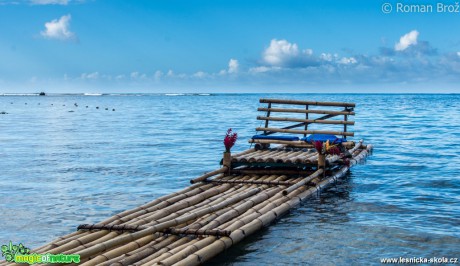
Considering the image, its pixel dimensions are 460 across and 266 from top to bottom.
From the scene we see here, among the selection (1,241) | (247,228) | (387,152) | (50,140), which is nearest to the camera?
(247,228)

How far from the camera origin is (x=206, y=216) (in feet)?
50.6

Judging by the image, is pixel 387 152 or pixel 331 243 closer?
pixel 331 243

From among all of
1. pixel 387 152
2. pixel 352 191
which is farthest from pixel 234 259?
pixel 387 152

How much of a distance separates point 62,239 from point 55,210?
6.71 m

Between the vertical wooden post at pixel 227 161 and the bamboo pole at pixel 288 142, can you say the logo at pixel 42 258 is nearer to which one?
the vertical wooden post at pixel 227 161

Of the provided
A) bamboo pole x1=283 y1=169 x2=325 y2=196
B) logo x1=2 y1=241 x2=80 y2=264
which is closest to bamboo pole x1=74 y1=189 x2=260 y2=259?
logo x1=2 y1=241 x2=80 y2=264

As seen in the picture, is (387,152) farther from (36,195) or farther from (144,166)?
(36,195)

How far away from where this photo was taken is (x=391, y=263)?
1384 cm

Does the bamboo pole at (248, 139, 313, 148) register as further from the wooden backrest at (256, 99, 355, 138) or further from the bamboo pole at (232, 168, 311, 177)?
the bamboo pole at (232, 168, 311, 177)

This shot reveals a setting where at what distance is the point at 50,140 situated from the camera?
47031 millimetres

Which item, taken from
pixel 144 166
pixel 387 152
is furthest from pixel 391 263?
pixel 387 152

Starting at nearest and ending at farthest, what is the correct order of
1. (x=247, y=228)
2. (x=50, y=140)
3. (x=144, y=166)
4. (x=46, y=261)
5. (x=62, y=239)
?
(x=46, y=261), (x=62, y=239), (x=247, y=228), (x=144, y=166), (x=50, y=140)

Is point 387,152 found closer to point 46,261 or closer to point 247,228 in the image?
point 247,228

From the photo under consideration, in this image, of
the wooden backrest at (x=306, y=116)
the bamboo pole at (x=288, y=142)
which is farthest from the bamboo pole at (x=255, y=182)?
the wooden backrest at (x=306, y=116)
